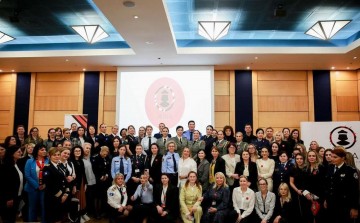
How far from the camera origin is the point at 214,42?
948 cm

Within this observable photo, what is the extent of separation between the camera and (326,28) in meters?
8.18

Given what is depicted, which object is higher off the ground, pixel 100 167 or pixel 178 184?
pixel 100 167

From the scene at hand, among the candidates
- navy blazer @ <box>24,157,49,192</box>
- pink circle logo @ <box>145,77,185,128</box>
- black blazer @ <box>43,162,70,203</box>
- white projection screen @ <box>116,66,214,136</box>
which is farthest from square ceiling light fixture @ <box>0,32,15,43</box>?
black blazer @ <box>43,162,70,203</box>

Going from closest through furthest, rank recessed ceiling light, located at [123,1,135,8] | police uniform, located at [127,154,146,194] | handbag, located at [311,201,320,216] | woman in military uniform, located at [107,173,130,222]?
handbag, located at [311,201,320,216], woman in military uniform, located at [107,173,130,222], recessed ceiling light, located at [123,1,135,8], police uniform, located at [127,154,146,194]

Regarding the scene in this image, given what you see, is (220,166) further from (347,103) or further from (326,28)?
(347,103)

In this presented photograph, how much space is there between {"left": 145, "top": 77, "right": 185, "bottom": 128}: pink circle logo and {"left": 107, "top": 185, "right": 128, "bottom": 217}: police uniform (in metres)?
4.94

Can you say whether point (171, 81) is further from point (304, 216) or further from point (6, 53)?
Answer: point (304, 216)

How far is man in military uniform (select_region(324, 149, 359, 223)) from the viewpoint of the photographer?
167 inches

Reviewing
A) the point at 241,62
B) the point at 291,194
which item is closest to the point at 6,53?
the point at 241,62

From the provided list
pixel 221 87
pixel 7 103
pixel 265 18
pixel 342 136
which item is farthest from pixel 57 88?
pixel 342 136

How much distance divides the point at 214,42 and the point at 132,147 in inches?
179

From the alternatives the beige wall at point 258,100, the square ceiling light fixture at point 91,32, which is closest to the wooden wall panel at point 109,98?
the beige wall at point 258,100

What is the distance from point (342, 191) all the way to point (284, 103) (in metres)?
6.94

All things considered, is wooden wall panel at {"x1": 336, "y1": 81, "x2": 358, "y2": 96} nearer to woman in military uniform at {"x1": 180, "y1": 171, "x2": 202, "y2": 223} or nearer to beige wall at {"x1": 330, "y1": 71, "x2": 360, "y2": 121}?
beige wall at {"x1": 330, "y1": 71, "x2": 360, "y2": 121}
